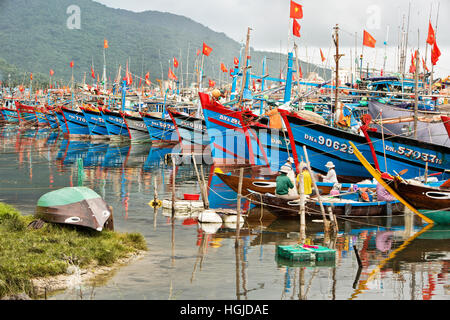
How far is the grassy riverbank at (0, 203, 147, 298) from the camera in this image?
11.2 m

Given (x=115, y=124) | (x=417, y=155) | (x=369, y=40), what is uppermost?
(x=369, y=40)

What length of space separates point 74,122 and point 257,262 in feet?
187

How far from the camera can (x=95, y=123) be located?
65875 millimetres

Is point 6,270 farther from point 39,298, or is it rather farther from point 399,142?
point 399,142

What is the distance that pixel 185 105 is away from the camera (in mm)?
65375

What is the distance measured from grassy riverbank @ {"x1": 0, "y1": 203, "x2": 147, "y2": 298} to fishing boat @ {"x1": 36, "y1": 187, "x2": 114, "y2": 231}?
9.4 inches

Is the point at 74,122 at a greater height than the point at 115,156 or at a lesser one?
greater

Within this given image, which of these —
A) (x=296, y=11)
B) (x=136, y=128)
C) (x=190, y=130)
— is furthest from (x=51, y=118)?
(x=296, y=11)

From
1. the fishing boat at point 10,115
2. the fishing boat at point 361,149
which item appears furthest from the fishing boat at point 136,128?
the fishing boat at point 10,115

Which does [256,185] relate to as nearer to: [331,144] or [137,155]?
[331,144]

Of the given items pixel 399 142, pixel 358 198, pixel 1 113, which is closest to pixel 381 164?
pixel 399 142

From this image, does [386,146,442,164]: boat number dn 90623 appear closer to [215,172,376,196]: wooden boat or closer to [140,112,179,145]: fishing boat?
[215,172,376,196]: wooden boat

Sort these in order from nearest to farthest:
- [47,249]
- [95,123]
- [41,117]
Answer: [47,249]
[95,123]
[41,117]
